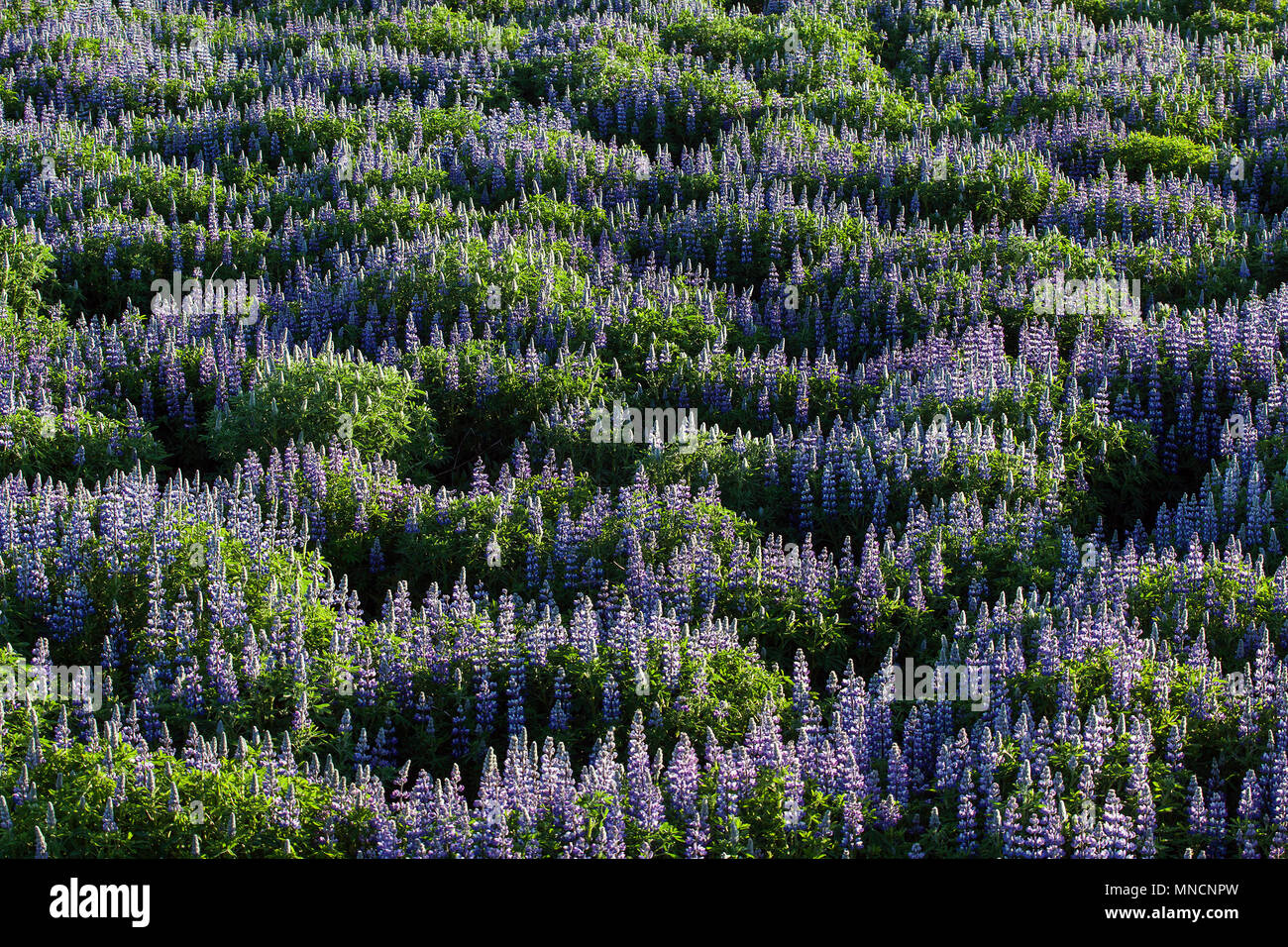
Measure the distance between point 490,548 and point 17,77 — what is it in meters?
16.4

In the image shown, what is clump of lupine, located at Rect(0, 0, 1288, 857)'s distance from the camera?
31.4ft

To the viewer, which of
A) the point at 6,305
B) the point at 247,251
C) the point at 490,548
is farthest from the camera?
the point at 247,251

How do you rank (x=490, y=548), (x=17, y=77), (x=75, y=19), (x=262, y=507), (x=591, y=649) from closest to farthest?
(x=591, y=649) < (x=490, y=548) < (x=262, y=507) < (x=17, y=77) < (x=75, y=19)

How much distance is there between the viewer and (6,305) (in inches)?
691

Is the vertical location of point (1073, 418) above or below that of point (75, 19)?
below

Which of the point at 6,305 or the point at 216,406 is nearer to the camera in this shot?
the point at 216,406

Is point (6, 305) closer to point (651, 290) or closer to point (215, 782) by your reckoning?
point (651, 290)

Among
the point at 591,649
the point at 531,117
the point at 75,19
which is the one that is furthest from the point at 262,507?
the point at 75,19

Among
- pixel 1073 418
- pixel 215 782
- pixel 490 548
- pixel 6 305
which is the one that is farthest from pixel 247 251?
pixel 215 782

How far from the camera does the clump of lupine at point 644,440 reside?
9570mm

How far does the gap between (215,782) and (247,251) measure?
1105 centimetres

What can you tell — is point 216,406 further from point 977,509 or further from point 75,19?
point 75,19

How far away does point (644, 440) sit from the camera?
50.0 ft

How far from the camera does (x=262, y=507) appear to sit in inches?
533
